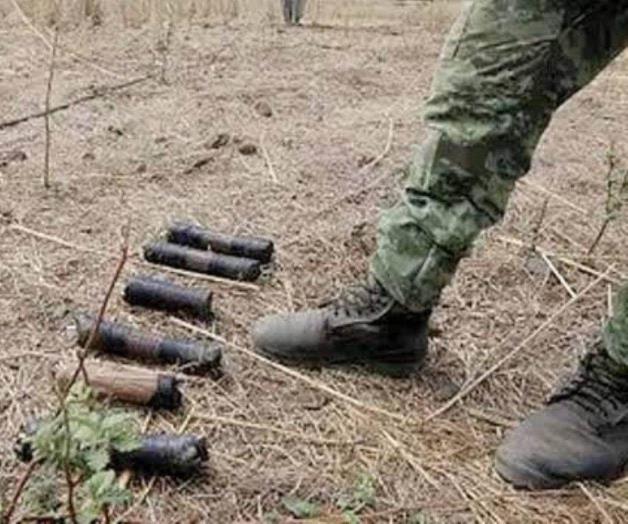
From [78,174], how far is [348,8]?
4.73 metres

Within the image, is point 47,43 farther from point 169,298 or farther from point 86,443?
point 86,443

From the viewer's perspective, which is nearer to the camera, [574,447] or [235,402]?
[574,447]

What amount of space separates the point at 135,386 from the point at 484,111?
0.78 metres

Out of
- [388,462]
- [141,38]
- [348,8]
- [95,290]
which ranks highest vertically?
[388,462]

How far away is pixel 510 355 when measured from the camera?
227 cm

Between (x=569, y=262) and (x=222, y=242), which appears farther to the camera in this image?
(x=569, y=262)

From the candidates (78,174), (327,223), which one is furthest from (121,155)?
(327,223)

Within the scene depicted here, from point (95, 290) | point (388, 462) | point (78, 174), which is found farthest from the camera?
point (78, 174)

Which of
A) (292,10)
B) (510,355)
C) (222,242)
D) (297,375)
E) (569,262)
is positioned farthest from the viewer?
(292,10)

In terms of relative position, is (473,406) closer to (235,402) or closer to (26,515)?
(235,402)

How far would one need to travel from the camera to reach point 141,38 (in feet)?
17.0

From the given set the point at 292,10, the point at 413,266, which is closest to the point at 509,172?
the point at 413,266

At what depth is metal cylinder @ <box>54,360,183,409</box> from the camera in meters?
1.89

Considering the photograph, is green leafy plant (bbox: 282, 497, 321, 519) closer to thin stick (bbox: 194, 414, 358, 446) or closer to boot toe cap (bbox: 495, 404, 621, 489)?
thin stick (bbox: 194, 414, 358, 446)
